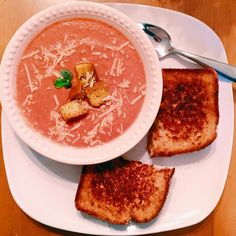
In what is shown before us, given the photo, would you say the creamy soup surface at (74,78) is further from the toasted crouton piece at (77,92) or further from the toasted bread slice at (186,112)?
the toasted bread slice at (186,112)

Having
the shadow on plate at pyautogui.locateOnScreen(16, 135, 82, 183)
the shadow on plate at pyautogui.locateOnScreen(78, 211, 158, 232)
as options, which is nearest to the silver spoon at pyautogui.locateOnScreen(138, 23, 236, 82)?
the shadow on plate at pyautogui.locateOnScreen(16, 135, 82, 183)

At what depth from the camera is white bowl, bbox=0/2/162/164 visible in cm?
219

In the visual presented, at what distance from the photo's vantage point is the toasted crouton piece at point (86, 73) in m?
2.14

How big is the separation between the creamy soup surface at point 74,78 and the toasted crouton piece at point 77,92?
3 cm

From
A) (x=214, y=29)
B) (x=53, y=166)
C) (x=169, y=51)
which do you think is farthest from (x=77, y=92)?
(x=214, y=29)

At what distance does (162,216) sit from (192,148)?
39 cm

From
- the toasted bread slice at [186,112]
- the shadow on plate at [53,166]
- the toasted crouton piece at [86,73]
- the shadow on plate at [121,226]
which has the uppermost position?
the toasted crouton piece at [86,73]

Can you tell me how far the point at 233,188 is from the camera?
251 cm

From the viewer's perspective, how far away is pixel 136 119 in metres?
2.26

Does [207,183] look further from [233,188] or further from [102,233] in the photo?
[102,233]

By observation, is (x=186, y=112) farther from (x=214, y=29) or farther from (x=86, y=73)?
(x=86, y=73)

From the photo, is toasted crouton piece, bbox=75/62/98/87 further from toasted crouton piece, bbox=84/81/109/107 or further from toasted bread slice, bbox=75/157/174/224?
toasted bread slice, bbox=75/157/174/224

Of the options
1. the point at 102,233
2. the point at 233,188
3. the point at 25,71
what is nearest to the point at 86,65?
the point at 25,71

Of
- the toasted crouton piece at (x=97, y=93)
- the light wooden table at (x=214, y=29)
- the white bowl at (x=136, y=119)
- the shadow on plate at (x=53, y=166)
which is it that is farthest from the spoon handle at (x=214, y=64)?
the shadow on plate at (x=53, y=166)
